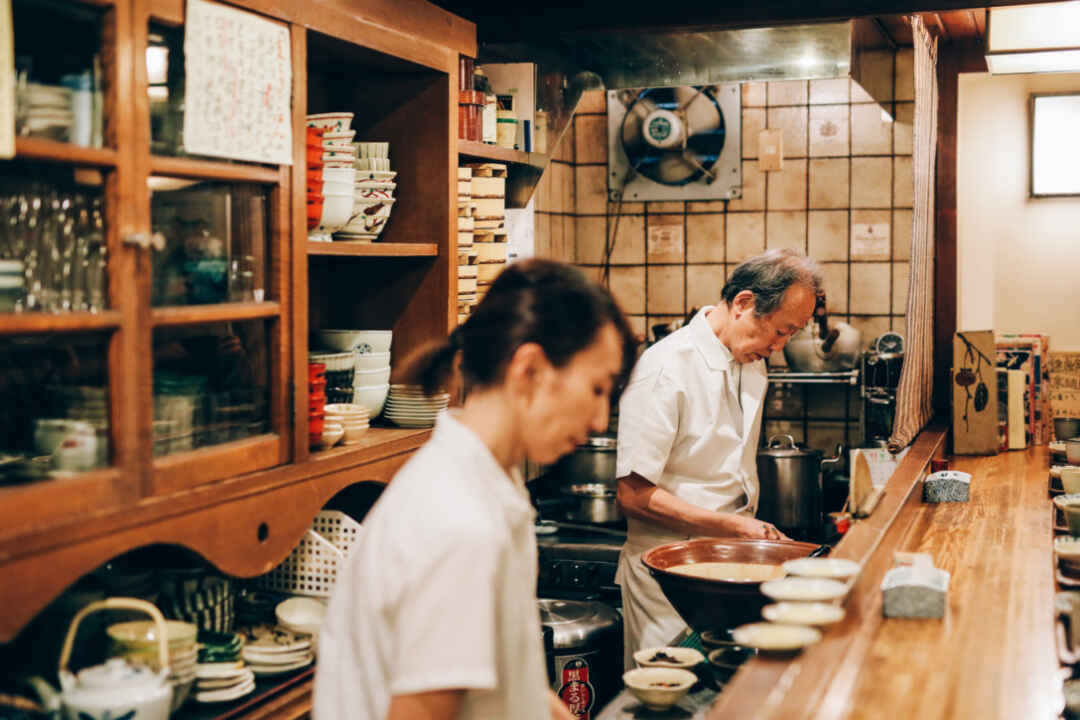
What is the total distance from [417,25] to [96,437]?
1518 mm

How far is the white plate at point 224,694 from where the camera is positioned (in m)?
2.28

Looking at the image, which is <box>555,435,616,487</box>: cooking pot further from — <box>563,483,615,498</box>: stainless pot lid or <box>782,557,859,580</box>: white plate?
<box>782,557,859,580</box>: white plate

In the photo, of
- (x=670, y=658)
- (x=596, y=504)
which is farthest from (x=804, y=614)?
(x=596, y=504)

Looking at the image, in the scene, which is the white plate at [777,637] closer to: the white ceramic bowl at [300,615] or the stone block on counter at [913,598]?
the stone block on counter at [913,598]

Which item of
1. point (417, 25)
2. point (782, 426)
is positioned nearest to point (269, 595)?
point (417, 25)

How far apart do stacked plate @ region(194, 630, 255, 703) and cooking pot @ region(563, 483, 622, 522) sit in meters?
2.11

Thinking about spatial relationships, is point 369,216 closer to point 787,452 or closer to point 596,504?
point 596,504

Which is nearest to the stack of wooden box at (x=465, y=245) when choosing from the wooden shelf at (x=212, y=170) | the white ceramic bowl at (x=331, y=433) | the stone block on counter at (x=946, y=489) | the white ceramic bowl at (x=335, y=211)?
the white ceramic bowl at (x=335, y=211)

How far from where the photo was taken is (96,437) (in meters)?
2.01

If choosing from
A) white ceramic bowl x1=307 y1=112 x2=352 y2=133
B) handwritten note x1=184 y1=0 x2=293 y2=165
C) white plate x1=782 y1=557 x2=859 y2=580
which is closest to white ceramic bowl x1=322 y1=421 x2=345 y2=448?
handwritten note x1=184 y1=0 x2=293 y2=165

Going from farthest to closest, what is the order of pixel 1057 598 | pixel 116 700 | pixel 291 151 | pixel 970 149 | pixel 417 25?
pixel 970 149
pixel 417 25
pixel 291 151
pixel 1057 598
pixel 116 700

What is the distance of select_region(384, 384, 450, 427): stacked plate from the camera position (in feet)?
10.3

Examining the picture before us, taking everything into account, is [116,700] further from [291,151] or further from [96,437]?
[291,151]

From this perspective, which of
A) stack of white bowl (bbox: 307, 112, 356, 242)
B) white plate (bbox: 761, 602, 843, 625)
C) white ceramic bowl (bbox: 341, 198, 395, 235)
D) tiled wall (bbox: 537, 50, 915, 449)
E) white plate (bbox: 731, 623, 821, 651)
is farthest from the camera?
tiled wall (bbox: 537, 50, 915, 449)
